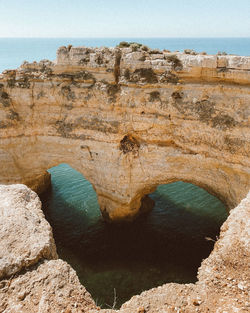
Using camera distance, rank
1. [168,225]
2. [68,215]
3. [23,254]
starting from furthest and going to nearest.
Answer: [68,215] < [168,225] < [23,254]

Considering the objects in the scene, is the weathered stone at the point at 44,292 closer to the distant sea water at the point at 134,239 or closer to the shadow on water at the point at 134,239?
the distant sea water at the point at 134,239

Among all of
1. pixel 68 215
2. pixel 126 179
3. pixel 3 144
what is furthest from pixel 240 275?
pixel 3 144

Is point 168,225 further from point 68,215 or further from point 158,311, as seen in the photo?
point 158,311

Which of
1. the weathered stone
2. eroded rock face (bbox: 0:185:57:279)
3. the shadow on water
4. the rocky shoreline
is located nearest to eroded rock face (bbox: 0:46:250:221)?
the shadow on water

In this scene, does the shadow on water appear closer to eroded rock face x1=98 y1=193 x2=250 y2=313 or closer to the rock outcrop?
the rock outcrop

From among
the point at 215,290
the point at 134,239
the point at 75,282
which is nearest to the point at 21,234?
the point at 75,282

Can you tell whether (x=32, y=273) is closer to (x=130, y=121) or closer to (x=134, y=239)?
(x=130, y=121)

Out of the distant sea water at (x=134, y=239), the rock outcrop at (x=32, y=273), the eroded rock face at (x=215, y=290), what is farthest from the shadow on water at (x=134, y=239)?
the eroded rock face at (x=215, y=290)
